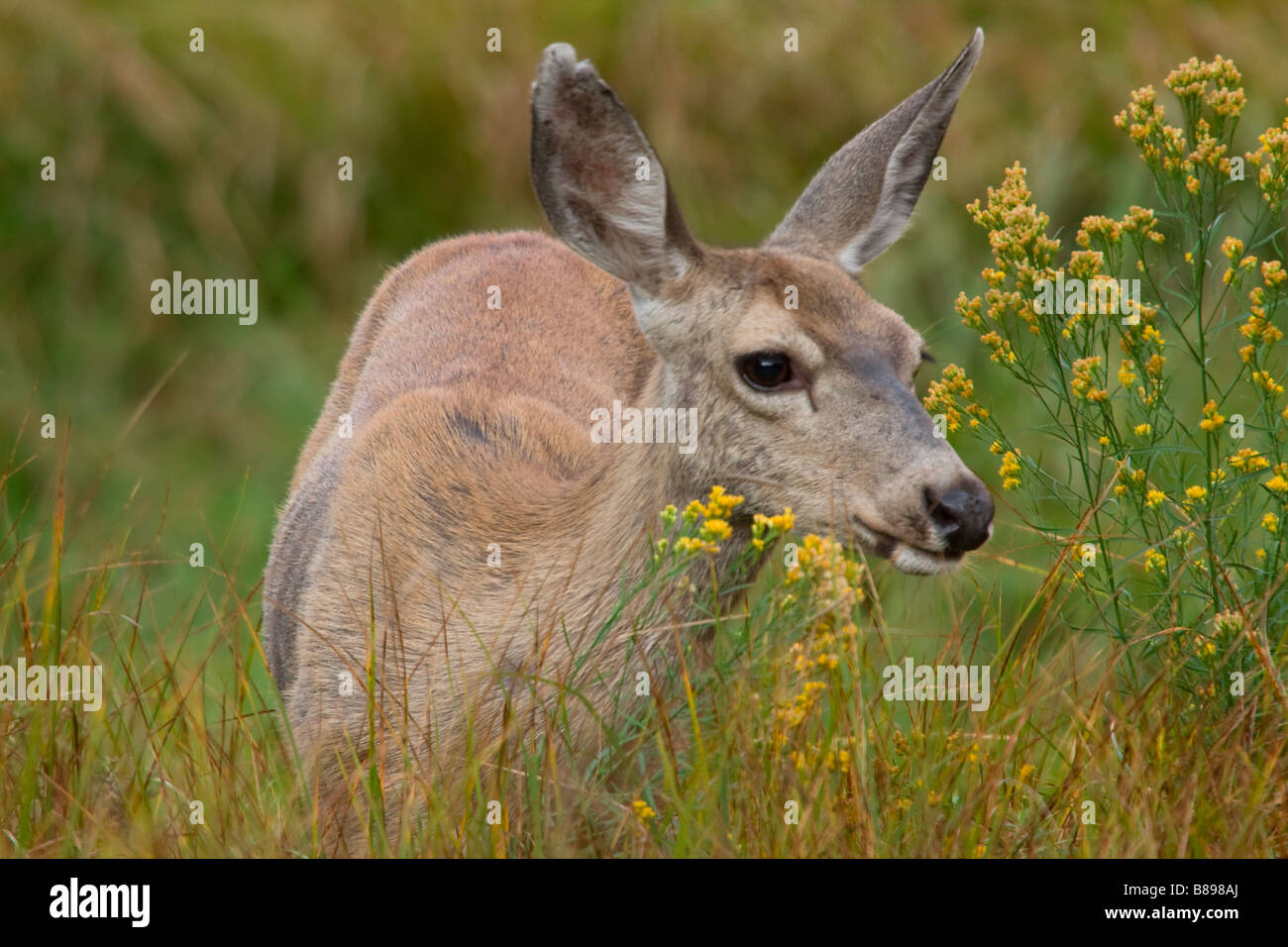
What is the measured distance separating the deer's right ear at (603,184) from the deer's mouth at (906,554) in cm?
85

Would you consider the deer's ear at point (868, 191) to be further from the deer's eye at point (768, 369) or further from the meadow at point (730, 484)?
the deer's eye at point (768, 369)

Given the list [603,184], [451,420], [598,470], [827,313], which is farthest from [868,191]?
[451,420]

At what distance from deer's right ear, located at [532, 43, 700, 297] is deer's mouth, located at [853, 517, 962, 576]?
853mm

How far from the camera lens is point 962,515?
147 inches

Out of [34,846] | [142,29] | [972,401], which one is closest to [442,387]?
[972,401]

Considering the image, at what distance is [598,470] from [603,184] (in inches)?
27.7

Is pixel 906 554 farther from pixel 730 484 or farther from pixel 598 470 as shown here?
pixel 598 470

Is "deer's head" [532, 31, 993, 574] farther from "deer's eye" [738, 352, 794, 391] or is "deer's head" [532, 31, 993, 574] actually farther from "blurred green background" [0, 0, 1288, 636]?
"blurred green background" [0, 0, 1288, 636]

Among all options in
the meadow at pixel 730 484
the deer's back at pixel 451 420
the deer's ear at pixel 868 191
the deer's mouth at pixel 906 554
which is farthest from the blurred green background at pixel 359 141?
the deer's mouth at pixel 906 554

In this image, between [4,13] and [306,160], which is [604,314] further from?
[4,13]

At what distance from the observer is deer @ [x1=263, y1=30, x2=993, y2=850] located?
12.9ft

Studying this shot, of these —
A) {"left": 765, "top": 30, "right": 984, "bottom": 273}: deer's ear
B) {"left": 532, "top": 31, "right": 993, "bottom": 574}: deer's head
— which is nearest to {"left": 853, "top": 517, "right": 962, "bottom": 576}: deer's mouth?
{"left": 532, "top": 31, "right": 993, "bottom": 574}: deer's head

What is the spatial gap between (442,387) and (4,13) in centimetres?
589

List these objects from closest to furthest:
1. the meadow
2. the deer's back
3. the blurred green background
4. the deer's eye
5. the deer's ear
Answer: the meadow
the deer's eye
the deer's back
the deer's ear
the blurred green background
